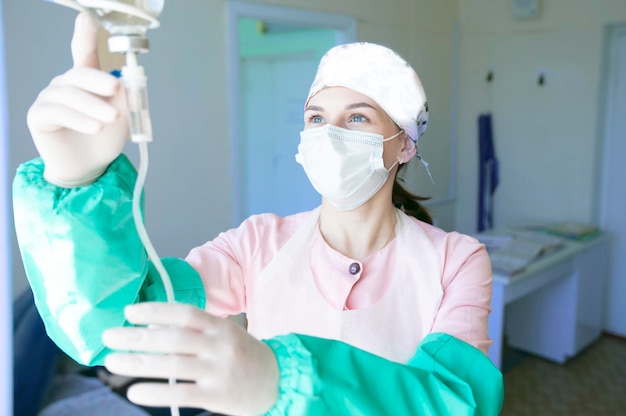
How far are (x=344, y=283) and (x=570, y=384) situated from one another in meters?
2.69

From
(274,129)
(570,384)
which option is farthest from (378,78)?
(274,129)

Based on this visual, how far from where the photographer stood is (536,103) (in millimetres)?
3828

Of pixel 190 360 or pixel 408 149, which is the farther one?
pixel 408 149

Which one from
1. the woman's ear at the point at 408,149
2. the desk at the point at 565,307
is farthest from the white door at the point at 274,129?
the woman's ear at the point at 408,149

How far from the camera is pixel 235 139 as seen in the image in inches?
102

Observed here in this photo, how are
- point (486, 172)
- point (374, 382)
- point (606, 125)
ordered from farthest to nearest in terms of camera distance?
1. point (486, 172)
2. point (606, 125)
3. point (374, 382)

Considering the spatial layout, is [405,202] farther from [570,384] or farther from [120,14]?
[570,384]

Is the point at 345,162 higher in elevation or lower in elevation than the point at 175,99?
lower

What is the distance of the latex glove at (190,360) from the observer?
1.55ft

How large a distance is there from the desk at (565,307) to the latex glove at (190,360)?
9.46 ft

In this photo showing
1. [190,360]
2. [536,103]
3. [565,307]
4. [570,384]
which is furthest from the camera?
[536,103]

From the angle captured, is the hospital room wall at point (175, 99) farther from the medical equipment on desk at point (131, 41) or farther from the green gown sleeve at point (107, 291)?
the medical equipment on desk at point (131, 41)

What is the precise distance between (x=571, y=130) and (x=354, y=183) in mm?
3100

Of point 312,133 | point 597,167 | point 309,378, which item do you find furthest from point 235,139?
point 597,167
